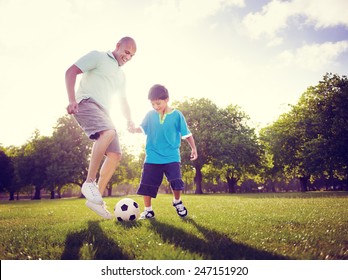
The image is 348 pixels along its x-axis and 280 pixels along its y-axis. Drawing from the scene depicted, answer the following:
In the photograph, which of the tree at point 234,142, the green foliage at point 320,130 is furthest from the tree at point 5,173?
the green foliage at point 320,130

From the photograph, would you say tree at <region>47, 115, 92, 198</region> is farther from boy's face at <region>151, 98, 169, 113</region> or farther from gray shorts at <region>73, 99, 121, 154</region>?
gray shorts at <region>73, 99, 121, 154</region>

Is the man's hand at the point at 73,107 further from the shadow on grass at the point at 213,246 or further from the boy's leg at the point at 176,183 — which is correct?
the shadow on grass at the point at 213,246

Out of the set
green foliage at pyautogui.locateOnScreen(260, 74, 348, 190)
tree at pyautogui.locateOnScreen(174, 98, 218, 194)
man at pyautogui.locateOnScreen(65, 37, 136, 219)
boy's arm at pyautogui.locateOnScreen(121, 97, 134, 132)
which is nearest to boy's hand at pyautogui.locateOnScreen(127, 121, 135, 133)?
boy's arm at pyautogui.locateOnScreen(121, 97, 134, 132)

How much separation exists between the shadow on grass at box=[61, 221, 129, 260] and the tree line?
25.8 metres

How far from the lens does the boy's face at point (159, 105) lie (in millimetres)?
5803

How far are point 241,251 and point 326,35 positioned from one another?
7.04 meters

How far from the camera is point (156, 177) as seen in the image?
588cm

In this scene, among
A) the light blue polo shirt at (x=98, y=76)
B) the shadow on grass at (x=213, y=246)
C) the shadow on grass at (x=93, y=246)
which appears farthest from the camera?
the light blue polo shirt at (x=98, y=76)

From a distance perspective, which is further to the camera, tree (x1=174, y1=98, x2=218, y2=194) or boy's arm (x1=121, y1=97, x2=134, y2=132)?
tree (x1=174, y1=98, x2=218, y2=194)

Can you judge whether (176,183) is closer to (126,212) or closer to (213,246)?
(126,212)

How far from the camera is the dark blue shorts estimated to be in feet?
18.7

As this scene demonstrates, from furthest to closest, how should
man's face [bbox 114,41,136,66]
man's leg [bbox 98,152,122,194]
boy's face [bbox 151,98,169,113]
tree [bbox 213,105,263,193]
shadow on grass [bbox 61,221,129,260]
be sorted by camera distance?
tree [bbox 213,105,263,193], boy's face [bbox 151,98,169,113], man's face [bbox 114,41,136,66], man's leg [bbox 98,152,122,194], shadow on grass [bbox 61,221,129,260]

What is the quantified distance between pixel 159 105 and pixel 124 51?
131cm
